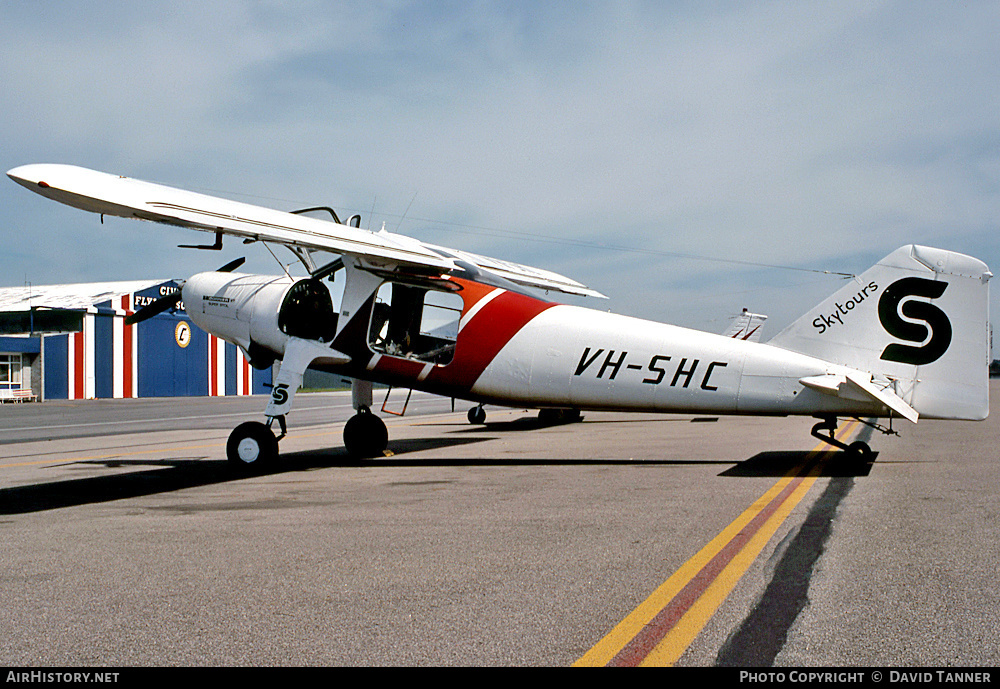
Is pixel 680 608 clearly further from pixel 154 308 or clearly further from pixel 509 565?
pixel 154 308

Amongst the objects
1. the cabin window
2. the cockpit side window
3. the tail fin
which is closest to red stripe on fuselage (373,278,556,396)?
the cabin window

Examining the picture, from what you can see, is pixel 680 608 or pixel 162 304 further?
pixel 162 304

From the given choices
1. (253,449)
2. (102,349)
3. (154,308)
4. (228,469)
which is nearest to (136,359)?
(102,349)

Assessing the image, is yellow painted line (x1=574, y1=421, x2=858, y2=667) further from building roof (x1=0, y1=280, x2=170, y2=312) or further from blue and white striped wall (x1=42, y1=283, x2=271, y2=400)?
building roof (x1=0, y1=280, x2=170, y2=312)

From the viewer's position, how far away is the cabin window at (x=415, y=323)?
38.6 ft

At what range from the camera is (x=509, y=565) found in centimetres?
530

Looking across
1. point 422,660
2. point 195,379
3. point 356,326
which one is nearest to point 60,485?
point 356,326

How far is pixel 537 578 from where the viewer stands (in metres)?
4.95

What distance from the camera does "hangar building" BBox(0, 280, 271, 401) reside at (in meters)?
49.0

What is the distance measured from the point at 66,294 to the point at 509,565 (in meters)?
59.2

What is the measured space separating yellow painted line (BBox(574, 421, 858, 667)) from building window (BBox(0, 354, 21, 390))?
5225cm

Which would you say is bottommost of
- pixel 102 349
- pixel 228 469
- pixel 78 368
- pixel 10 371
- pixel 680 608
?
pixel 10 371

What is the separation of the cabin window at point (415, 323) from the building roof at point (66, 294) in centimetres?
4474

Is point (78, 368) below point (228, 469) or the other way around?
below
